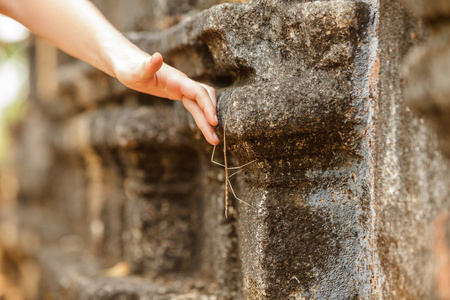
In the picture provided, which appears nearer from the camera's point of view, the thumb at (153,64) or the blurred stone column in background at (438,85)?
the blurred stone column in background at (438,85)

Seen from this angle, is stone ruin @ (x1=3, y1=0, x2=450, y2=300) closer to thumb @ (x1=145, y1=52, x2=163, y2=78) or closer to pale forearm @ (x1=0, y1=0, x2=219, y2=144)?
pale forearm @ (x1=0, y1=0, x2=219, y2=144)

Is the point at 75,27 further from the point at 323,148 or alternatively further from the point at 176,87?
the point at 323,148

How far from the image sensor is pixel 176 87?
97 centimetres

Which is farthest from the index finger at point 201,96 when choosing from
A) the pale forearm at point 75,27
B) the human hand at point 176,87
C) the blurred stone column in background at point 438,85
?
the blurred stone column in background at point 438,85

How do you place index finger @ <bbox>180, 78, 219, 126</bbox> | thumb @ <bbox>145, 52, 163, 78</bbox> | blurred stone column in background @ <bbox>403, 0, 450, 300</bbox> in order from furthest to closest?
index finger @ <bbox>180, 78, 219, 126</bbox> → thumb @ <bbox>145, 52, 163, 78</bbox> → blurred stone column in background @ <bbox>403, 0, 450, 300</bbox>

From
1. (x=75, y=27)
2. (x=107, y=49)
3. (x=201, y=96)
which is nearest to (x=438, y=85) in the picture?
(x=201, y=96)

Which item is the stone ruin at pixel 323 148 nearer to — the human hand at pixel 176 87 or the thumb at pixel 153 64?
the human hand at pixel 176 87

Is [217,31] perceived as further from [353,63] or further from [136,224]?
[136,224]

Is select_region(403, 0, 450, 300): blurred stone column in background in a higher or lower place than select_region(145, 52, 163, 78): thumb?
lower

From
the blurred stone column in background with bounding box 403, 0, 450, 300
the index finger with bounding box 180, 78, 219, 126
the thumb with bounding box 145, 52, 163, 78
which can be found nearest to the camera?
the blurred stone column in background with bounding box 403, 0, 450, 300

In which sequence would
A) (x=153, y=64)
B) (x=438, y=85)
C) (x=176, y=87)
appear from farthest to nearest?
(x=176, y=87) → (x=153, y=64) → (x=438, y=85)

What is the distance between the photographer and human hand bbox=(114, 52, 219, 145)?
3.05 ft

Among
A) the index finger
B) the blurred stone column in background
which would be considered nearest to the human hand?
the index finger

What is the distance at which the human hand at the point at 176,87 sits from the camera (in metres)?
0.93
